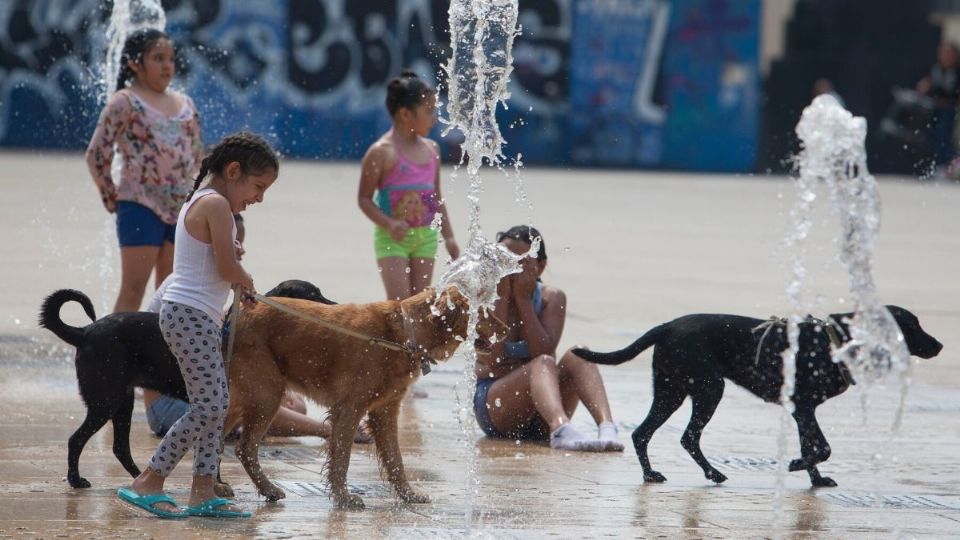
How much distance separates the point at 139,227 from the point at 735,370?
336 centimetres

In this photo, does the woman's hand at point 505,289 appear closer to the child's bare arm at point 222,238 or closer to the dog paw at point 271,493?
the dog paw at point 271,493

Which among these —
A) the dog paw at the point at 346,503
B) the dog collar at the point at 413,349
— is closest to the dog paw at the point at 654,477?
the dog collar at the point at 413,349

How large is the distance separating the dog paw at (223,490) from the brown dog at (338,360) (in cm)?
12

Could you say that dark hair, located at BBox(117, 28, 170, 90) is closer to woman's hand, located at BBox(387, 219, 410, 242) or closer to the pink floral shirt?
the pink floral shirt

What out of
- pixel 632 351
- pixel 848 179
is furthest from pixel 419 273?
pixel 848 179

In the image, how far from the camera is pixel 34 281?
1230cm

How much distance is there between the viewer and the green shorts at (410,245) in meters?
9.02

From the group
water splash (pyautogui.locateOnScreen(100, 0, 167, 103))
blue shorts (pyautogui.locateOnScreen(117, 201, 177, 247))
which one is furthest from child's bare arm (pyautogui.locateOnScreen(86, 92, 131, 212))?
water splash (pyautogui.locateOnScreen(100, 0, 167, 103))

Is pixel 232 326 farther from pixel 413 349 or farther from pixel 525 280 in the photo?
pixel 525 280

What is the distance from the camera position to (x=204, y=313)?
233 inches

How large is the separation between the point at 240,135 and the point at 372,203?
9.92 feet

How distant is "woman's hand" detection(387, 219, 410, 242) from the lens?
29.2 feet

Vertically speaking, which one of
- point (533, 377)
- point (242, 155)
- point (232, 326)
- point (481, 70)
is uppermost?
point (481, 70)

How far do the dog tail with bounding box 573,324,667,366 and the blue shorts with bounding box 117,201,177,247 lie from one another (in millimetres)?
2525
